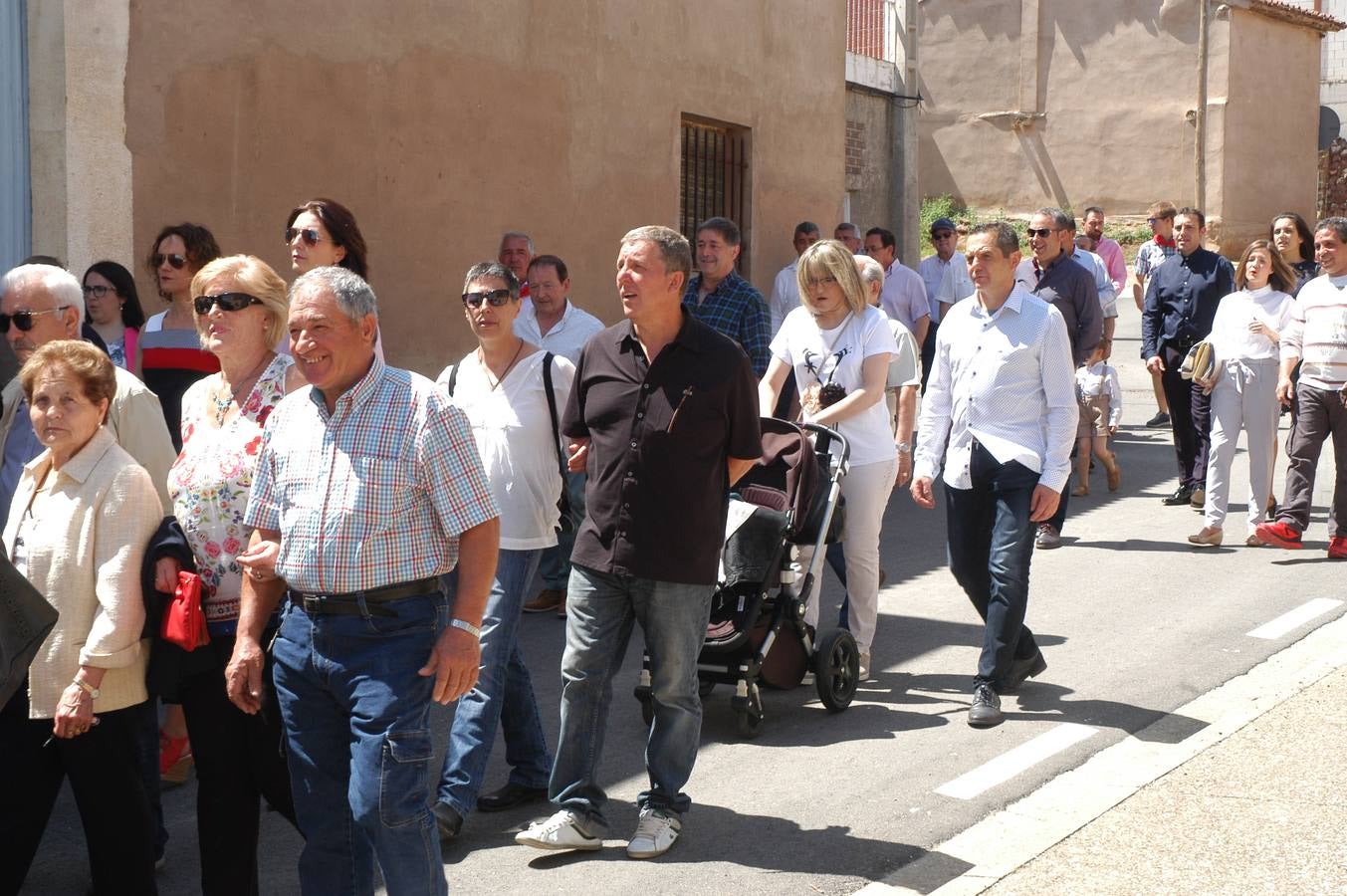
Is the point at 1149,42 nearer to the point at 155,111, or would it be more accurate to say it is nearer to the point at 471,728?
the point at 155,111

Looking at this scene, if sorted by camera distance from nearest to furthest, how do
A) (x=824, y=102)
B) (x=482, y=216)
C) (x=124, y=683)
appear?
(x=124, y=683)
(x=482, y=216)
(x=824, y=102)

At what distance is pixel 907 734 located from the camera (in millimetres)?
6484

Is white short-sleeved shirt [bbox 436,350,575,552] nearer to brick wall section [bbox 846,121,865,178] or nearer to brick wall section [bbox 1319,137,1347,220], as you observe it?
brick wall section [bbox 846,121,865,178]

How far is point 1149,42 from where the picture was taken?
32.0 metres

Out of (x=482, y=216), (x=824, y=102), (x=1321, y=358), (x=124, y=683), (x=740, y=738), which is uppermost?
(x=824, y=102)

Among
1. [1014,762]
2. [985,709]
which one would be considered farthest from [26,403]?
[985,709]

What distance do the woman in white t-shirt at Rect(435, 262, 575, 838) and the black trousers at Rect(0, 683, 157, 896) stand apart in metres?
1.09

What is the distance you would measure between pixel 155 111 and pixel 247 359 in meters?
5.51

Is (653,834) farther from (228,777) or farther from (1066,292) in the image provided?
(1066,292)

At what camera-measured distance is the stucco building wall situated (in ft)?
32.1

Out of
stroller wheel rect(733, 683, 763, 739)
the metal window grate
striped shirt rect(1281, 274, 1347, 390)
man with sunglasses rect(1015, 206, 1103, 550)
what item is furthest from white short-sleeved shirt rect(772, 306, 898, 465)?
the metal window grate

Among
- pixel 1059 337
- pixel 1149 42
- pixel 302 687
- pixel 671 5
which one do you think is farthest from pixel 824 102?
pixel 1149 42

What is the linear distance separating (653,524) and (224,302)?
4.80ft

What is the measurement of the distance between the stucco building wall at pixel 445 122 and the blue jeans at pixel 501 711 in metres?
5.06
